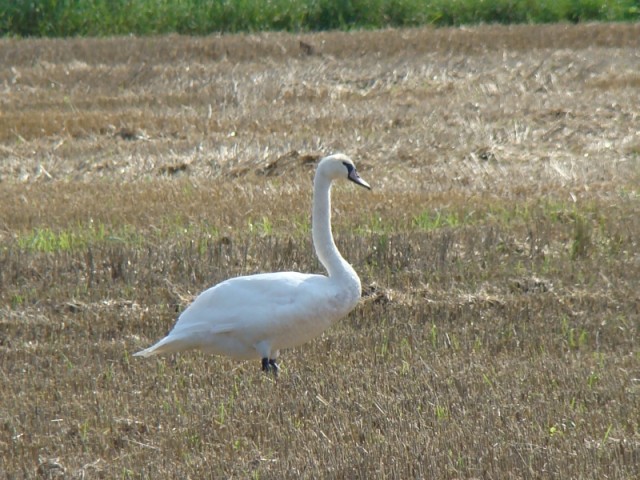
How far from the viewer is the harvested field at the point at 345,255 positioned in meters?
5.56

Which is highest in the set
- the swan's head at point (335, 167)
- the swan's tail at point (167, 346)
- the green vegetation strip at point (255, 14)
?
the swan's head at point (335, 167)

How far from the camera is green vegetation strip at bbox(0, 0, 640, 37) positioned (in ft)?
77.6

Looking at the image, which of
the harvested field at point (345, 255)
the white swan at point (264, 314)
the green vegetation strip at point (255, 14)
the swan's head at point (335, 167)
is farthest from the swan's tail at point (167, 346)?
the green vegetation strip at point (255, 14)

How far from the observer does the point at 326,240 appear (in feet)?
23.3

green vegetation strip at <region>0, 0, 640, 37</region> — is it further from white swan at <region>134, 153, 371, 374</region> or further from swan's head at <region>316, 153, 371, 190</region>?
white swan at <region>134, 153, 371, 374</region>

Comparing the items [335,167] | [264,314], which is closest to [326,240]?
[335,167]

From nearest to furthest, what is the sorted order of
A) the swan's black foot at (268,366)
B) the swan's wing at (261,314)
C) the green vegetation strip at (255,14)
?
the swan's wing at (261,314) < the swan's black foot at (268,366) < the green vegetation strip at (255,14)

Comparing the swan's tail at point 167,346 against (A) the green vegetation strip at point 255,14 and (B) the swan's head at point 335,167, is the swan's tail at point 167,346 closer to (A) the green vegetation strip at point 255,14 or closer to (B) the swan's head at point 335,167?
(B) the swan's head at point 335,167

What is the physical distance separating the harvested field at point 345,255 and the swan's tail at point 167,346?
0.59 feet

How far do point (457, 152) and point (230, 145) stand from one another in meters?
2.64

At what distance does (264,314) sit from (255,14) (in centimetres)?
A: 1849

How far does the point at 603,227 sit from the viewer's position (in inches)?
378

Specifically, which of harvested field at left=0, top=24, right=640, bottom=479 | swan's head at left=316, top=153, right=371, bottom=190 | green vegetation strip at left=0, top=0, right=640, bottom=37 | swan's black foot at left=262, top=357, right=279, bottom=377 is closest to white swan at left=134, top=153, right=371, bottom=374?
swan's black foot at left=262, top=357, right=279, bottom=377

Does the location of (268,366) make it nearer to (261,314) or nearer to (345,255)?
(261,314)
